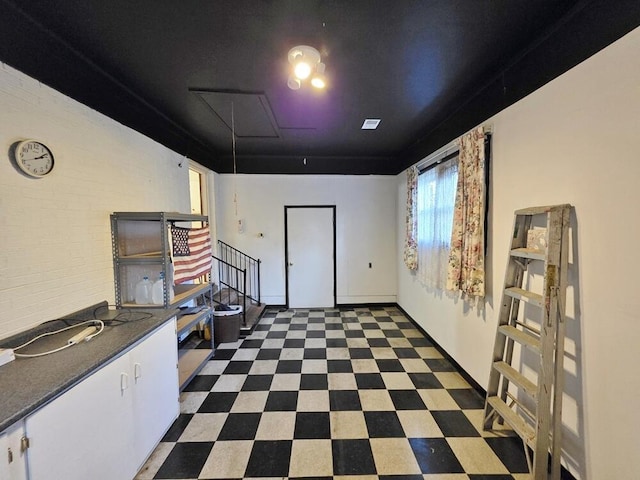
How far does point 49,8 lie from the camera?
4.68 ft

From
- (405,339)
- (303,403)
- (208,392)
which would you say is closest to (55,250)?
(208,392)

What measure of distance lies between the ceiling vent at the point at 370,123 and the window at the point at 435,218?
2.83 ft

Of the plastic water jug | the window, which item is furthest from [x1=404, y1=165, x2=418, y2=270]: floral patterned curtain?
the plastic water jug

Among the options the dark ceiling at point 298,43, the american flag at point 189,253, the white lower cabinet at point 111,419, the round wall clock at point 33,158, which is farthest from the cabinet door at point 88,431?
the dark ceiling at point 298,43

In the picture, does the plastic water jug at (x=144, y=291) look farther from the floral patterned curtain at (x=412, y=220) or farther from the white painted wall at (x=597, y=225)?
the floral patterned curtain at (x=412, y=220)

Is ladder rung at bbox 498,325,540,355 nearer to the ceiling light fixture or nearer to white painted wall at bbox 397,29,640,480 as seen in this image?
white painted wall at bbox 397,29,640,480

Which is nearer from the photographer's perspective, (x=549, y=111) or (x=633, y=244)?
(x=633, y=244)

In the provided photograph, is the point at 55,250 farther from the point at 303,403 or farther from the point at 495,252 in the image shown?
the point at 495,252

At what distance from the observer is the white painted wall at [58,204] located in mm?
1502

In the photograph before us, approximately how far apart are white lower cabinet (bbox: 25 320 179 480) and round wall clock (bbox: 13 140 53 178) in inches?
47.7

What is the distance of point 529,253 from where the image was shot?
5.44 ft

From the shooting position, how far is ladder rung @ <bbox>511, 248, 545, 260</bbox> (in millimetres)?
1570

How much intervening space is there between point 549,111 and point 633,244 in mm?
926

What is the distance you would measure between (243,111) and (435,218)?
2.46 meters
